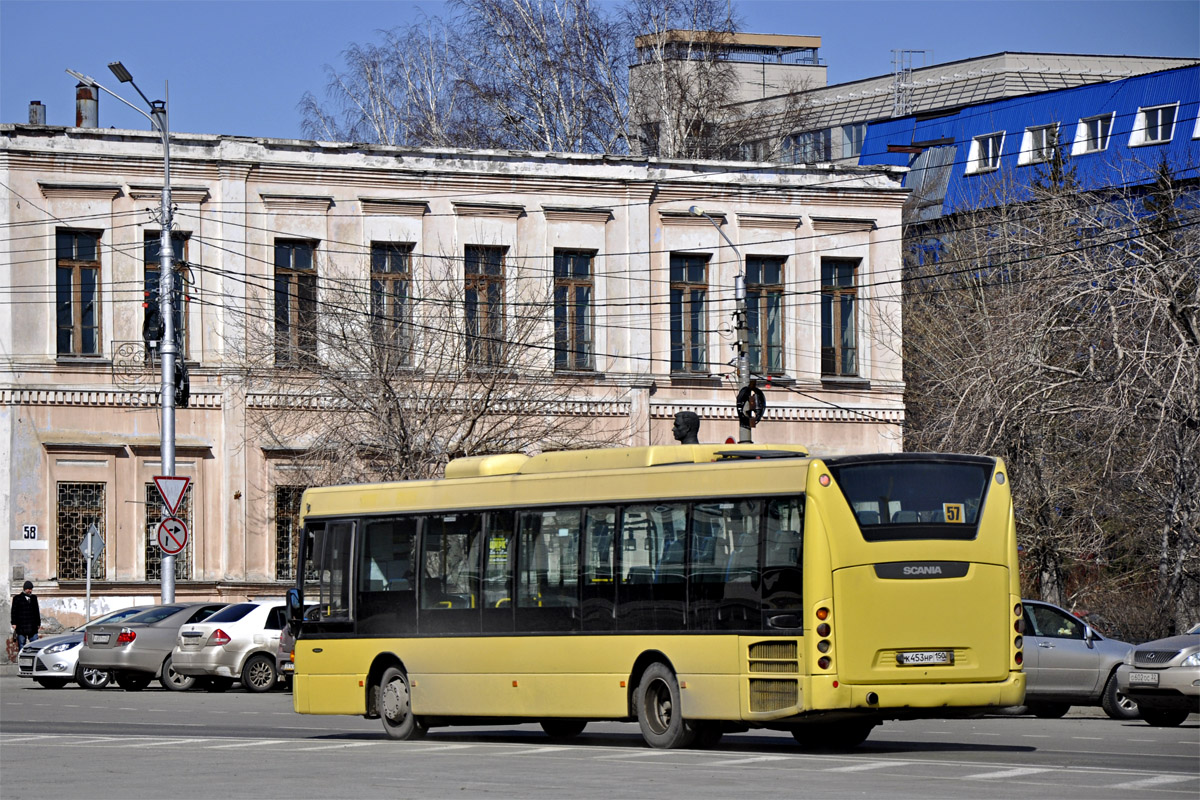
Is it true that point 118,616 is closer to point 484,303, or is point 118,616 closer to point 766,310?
point 484,303

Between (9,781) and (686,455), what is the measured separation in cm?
674

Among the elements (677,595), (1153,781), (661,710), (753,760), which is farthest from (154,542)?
(1153,781)

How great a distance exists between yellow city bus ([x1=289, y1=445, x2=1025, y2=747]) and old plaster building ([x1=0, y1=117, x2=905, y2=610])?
1919 centimetres

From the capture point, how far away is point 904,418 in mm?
46375

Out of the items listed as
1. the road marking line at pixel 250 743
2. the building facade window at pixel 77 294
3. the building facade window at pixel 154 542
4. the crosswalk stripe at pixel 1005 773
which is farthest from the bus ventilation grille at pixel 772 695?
the building facade window at pixel 77 294

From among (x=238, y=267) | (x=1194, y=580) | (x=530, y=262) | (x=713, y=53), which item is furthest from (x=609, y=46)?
(x=1194, y=580)

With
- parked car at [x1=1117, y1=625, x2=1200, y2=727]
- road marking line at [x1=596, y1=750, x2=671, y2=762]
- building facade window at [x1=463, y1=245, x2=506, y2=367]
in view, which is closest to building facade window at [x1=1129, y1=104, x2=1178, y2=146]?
building facade window at [x1=463, y1=245, x2=506, y2=367]

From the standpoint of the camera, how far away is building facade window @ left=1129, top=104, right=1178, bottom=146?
218ft

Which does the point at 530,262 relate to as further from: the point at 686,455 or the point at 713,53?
the point at 686,455

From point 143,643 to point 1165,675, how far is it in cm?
1722

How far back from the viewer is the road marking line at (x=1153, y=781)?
42.5 feet

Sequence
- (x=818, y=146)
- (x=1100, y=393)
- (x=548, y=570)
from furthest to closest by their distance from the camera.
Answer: (x=818, y=146) → (x=1100, y=393) → (x=548, y=570)

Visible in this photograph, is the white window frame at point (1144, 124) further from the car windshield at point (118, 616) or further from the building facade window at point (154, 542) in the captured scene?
the car windshield at point (118, 616)

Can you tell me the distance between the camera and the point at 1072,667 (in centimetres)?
2327
